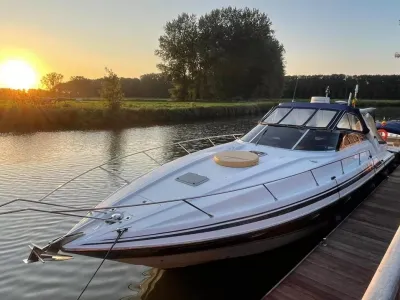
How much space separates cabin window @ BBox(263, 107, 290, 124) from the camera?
7996 millimetres

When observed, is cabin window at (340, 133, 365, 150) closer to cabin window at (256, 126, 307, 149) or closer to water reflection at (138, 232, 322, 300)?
cabin window at (256, 126, 307, 149)

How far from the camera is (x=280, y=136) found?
736 cm

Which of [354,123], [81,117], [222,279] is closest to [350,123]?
[354,123]

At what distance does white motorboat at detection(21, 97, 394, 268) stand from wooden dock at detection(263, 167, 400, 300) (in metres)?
0.51

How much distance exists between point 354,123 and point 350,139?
2.20ft

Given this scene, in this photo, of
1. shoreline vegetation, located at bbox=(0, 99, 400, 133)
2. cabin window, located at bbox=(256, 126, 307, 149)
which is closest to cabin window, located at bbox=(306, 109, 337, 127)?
cabin window, located at bbox=(256, 126, 307, 149)

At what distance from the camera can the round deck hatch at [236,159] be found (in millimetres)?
5926

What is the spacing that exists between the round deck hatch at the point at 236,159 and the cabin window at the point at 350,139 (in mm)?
2241

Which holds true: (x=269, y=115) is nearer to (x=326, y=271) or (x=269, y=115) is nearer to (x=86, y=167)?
(x=326, y=271)

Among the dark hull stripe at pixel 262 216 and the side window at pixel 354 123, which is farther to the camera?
the side window at pixel 354 123

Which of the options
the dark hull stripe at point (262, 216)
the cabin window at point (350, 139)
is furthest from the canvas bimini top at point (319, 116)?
the dark hull stripe at point (262, 216)

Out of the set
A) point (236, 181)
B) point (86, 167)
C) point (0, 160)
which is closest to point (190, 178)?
point (236, 181)

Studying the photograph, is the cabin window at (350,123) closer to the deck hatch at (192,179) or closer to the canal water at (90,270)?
the canal water at (90,270)

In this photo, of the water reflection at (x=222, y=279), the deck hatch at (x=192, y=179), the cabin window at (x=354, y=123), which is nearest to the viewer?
the water reflection at (x=222, y=279)
